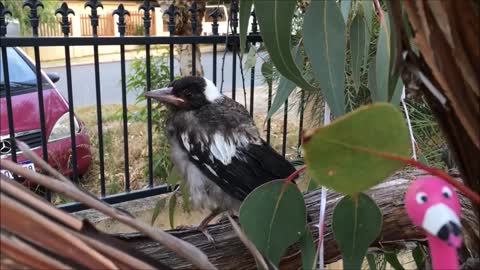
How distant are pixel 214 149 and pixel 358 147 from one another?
839 millimetres

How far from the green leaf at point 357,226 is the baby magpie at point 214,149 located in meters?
0.50

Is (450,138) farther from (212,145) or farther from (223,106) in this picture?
(223,106)

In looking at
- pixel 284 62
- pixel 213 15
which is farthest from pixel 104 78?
pixel 284 62

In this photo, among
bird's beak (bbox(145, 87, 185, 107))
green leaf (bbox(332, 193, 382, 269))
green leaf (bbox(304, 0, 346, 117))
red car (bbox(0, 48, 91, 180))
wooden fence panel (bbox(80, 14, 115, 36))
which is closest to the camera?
green leaf (bbox(332, 193, 382, 269))

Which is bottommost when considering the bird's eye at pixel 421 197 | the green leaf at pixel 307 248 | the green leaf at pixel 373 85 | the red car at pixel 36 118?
the red car at pixel 36 118

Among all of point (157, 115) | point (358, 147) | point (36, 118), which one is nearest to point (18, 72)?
point (36, 118)

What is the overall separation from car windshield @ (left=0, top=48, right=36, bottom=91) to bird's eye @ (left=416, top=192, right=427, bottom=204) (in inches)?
123

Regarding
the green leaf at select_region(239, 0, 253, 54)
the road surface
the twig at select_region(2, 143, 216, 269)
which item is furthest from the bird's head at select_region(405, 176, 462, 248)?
the road surface

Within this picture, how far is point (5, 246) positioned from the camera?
368 millimetres

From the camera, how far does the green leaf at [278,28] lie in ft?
2.28

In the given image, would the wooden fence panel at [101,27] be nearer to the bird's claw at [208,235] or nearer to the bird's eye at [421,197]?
the bird's claw at [208,235]

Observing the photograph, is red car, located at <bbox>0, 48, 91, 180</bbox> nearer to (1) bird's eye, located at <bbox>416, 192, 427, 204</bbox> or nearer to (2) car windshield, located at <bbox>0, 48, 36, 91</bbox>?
(2) car windshield, located at <bbox>0, 48, 36, 91</bbox>

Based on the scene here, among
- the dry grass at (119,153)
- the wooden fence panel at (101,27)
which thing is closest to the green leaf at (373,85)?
the dry grass at (119,153)

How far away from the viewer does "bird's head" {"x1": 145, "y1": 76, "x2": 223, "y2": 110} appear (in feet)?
4.64
